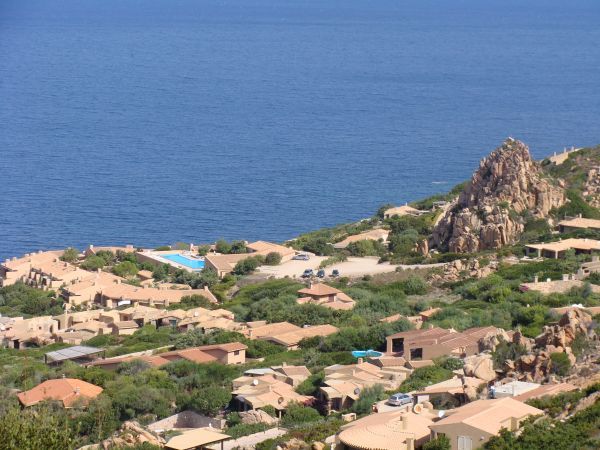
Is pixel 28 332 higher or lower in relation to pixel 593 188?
lower

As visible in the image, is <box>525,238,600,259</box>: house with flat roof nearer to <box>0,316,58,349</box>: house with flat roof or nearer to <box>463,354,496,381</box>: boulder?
<box>0,316,58,349</box>: house with flat roof

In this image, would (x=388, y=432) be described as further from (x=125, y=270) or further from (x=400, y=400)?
(x=125, y=270)

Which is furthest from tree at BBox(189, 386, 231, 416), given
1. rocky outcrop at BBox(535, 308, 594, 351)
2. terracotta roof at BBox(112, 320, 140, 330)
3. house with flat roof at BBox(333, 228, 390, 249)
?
house with flat roof at BBox(333, 228, 390, 249)

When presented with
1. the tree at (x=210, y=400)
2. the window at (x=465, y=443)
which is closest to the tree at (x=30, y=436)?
the window at (x=465, y=443)

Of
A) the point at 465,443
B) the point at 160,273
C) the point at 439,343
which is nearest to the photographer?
the point at 465,443

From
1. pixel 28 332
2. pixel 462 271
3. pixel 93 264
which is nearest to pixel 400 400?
pixel 28 332

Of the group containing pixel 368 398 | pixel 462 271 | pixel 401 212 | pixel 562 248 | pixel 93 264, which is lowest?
pixel 368 398

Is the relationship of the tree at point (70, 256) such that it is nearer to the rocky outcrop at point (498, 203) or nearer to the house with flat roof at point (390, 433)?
the rocky outcrop at point (498, 203)
